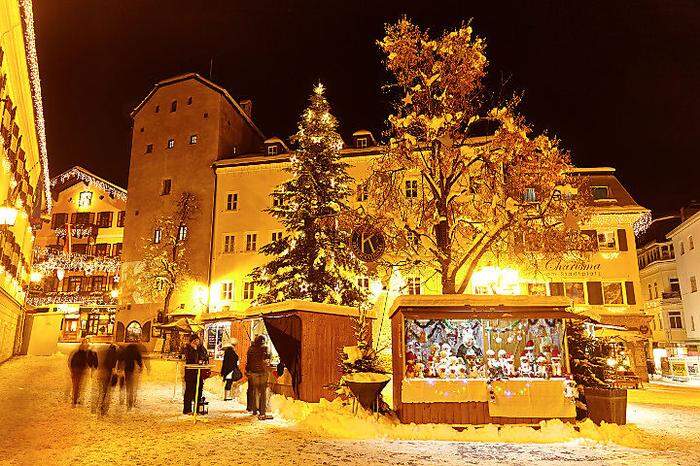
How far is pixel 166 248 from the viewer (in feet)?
126

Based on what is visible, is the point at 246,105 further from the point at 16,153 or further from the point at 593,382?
the point at 593,382

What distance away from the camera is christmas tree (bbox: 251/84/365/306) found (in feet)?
82.2

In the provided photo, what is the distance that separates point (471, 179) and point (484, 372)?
6.98 metres

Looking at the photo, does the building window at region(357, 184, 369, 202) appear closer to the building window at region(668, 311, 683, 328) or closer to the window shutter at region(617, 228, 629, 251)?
the window shutter at region(617, 228, 629, 251)

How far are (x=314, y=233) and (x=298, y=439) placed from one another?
16063mm

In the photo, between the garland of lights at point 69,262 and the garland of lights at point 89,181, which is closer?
→ the garland of lights at point 69,262

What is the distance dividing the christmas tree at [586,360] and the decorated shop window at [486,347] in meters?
0.62

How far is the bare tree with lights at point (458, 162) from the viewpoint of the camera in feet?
54.9

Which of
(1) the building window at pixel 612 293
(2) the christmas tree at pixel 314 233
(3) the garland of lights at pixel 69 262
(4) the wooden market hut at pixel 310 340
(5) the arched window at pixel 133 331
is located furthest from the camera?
(3) the garland of lights at pixel 69 262

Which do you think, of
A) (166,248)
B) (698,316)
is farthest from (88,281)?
(698,316)

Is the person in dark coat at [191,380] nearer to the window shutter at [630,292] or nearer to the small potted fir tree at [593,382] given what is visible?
the small potted fir tree at [593,382]

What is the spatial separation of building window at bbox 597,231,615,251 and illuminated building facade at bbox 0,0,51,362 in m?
30.5

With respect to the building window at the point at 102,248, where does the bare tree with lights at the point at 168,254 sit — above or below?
below

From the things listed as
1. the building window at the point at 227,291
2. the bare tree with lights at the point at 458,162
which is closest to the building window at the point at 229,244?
the building window at the point at 227,291
